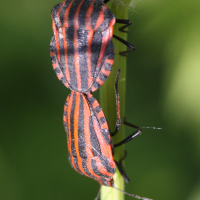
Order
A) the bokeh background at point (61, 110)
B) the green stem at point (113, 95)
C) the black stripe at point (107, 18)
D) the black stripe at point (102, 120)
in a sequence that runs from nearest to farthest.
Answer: the black stripe at point (107, 18) → the green stem at point (113, 95) → the black stripe at point (102, 120) → the bokeh background at point (61, 110)

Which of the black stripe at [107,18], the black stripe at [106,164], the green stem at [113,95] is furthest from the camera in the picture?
the black stripe at [106,164]

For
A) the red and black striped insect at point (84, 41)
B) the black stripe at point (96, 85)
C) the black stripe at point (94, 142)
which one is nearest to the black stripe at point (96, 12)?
the red and black striped insect at point (84, 41)

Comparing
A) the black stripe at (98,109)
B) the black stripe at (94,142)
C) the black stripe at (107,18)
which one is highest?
the black stripe at (107,18)

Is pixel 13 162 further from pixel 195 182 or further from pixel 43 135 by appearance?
pixel 195 182

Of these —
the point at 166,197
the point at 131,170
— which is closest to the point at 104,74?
the point at 131,170

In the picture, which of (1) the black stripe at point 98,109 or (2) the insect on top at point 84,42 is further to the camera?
(1) the black stripe at point 98,109

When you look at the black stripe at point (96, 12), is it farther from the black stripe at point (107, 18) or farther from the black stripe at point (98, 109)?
the black stripe at point (98, 109)

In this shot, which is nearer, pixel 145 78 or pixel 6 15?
pixel 6 15
